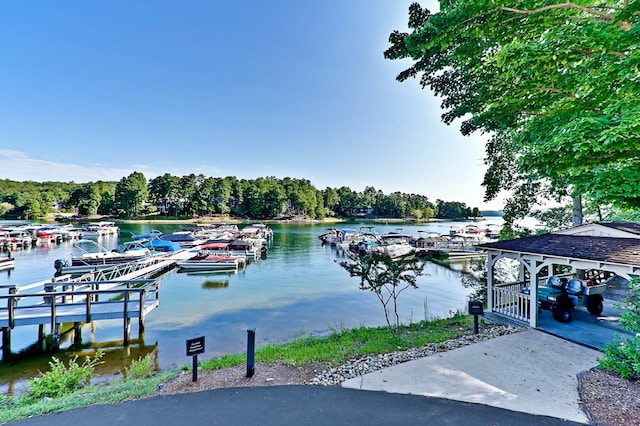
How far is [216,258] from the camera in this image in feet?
64.9

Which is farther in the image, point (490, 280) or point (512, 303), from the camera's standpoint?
point (490, 280)

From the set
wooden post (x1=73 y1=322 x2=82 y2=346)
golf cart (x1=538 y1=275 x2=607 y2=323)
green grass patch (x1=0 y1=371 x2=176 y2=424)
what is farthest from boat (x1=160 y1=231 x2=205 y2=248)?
golf cart (x1=538 y1=275 x2=607 y2=323)

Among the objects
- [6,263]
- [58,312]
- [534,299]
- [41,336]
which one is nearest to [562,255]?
[534,299]

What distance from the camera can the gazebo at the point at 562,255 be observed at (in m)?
5.62

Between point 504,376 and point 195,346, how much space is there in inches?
199

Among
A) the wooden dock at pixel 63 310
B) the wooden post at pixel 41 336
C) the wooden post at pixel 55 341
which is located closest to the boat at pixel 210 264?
the wooden dock at pixel 63 310

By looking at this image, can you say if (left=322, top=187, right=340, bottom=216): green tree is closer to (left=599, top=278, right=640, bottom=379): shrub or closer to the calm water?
the calm water

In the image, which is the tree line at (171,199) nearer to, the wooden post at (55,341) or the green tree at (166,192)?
the green tree at (166,192)

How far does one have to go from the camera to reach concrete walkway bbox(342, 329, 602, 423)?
12.7 ft

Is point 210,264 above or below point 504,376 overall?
below

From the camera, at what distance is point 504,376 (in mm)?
4590

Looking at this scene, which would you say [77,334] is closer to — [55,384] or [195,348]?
[55,384]

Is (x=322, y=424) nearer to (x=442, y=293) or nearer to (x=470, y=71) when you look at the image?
(x=470, y=71)

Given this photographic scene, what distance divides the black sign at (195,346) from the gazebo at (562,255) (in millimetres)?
7171
